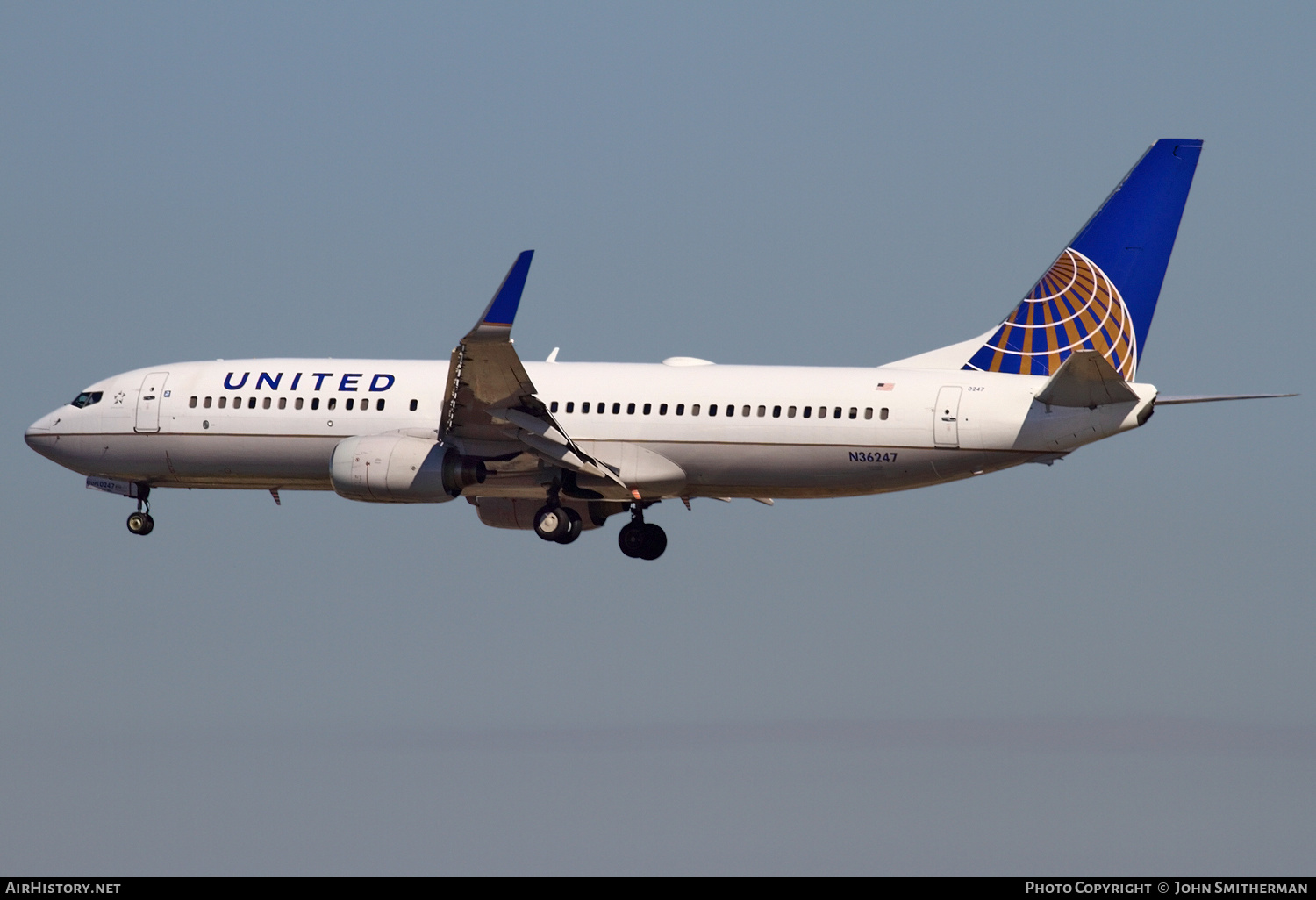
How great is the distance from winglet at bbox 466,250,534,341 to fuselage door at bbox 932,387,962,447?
9473 mm

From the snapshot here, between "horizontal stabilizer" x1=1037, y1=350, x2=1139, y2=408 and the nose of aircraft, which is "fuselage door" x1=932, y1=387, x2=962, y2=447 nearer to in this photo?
"horizontal stabilizer" x1=1037, y1=350, x2=1139, y2=408

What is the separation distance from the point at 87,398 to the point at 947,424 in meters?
22.1

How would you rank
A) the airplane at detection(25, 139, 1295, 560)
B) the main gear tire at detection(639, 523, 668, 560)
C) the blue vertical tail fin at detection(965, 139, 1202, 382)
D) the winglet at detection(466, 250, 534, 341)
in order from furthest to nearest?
the main gear tire at detection(639, 523, 668, 560) → the blue vertical tail fin at detection(965, 139, 1202, 382) → the airplane at detection(25, 139, 1295, 560) → the winglet at detection(466, 250, 534, 341)

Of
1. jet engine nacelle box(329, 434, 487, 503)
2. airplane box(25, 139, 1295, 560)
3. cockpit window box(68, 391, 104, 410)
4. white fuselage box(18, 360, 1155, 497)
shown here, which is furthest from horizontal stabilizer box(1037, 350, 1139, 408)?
cockpit window box(68, 391, 104, 410)

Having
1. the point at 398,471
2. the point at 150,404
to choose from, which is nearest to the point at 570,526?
the point at 398,471

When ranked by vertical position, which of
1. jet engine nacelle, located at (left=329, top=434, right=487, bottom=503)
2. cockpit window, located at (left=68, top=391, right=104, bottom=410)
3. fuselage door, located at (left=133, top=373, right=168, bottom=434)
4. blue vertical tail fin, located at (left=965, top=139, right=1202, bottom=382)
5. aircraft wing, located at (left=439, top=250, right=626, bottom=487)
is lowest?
jet engine nacelle, located at (left=329, top=434, right=487, bottom=503)

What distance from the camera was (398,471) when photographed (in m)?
41.8

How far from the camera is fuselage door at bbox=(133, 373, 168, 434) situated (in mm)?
46406

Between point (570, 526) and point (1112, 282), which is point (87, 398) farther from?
point (1112, 282)

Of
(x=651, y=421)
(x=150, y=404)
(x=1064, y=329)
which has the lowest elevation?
(x=651, y=421)

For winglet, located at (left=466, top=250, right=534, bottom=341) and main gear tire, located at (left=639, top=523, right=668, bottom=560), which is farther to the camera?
main gear tire, located at (left=639, top=523, right=668, bottom=560)

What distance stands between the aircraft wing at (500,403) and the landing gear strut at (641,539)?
3238 millimetres

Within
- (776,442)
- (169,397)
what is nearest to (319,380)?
(169,397)

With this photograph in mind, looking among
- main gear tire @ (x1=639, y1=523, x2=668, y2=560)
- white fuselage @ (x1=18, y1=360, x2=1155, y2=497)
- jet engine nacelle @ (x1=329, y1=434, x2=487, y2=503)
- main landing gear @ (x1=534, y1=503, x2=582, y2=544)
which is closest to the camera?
white fuselage @ (x1=18, y1=360, x2=1155, y2=497)
